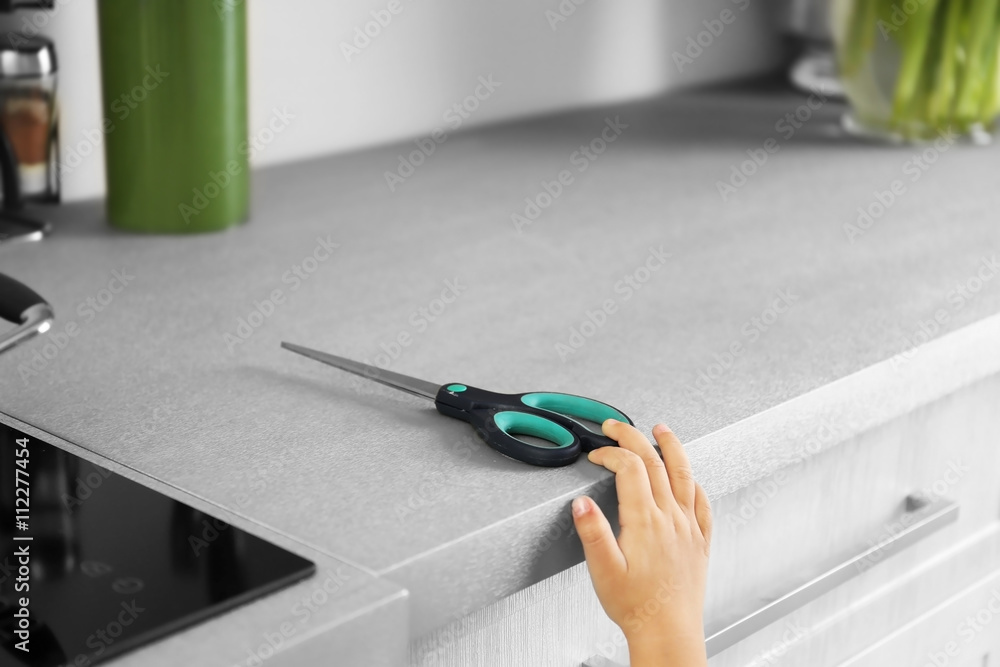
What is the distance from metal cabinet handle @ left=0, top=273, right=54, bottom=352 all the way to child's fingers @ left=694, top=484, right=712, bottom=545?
0.37m

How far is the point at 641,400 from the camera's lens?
76 cm

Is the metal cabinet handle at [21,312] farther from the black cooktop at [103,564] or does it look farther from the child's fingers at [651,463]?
the child's fingers at [651,463]

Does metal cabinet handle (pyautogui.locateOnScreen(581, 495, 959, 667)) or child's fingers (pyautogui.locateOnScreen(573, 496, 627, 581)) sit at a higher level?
child's fingers (pyautogui.locateOnScreen(573, 496, 627, 581))

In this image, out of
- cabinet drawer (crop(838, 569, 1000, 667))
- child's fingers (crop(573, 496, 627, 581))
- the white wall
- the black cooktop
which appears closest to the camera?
the black cooktop

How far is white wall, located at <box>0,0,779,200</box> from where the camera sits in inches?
47.4

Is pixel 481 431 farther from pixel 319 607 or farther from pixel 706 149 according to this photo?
pixel 706 149

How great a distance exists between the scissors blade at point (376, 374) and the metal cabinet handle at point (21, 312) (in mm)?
177

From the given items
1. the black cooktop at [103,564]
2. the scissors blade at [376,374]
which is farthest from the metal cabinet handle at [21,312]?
the scissors blade at [376,374]

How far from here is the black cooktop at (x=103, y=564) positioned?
0.50 meters

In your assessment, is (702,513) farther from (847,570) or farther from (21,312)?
(21,312)

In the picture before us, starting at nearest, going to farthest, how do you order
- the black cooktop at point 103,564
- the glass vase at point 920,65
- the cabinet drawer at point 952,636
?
the black cooktop at point 103,564 → the cabinet drawer at point 952,636 → the glass vase at point 920,65

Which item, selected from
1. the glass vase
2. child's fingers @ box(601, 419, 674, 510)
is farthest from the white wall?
child's fingers @ box(601, 419, 674, 510)

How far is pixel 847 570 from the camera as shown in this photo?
0.89m

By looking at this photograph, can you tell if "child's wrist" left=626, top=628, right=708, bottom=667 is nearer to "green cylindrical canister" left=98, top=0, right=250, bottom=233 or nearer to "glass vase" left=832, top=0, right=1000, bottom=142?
"green cylindrical canister" left=98, top=0, right=250, bottom=233
